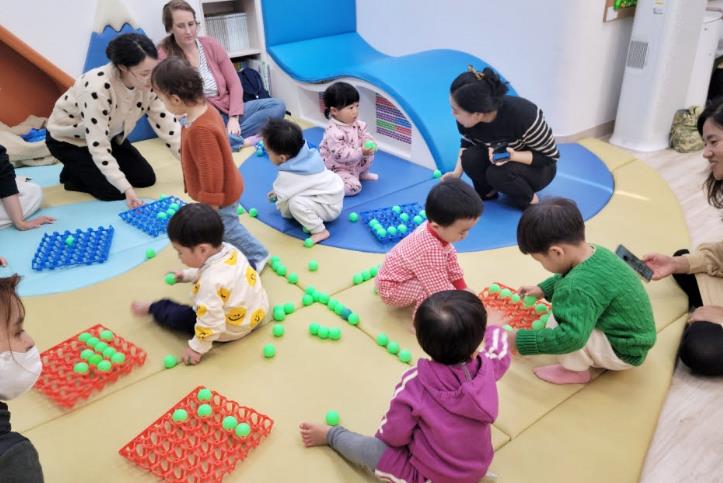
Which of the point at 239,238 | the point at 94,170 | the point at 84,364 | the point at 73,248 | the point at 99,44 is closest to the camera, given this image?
the point at 84,364

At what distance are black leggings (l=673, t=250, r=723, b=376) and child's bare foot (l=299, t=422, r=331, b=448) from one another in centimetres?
143

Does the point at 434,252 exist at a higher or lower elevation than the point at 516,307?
higher

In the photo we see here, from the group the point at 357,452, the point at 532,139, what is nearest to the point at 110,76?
the point at 532,139

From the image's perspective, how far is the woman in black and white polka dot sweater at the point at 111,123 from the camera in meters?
3.28

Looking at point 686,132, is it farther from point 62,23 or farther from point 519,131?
point 62,23

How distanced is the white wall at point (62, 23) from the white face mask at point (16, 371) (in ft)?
12.5

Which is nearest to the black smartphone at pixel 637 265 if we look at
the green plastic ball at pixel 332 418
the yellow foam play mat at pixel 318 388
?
the yellow foam play mat at pixel 318 388

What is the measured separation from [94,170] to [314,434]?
2.72 m

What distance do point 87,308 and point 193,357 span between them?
2.49 feet

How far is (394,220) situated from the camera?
11.0ft

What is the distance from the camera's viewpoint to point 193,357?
91.5 inches

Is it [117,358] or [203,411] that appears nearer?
[203,411]

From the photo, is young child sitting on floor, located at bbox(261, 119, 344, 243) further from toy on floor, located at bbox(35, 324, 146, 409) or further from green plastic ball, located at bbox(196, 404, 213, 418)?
green plastic ball, located at bbox(196, 404, 213, 418)

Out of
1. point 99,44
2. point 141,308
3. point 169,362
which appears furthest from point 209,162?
point 99,44
